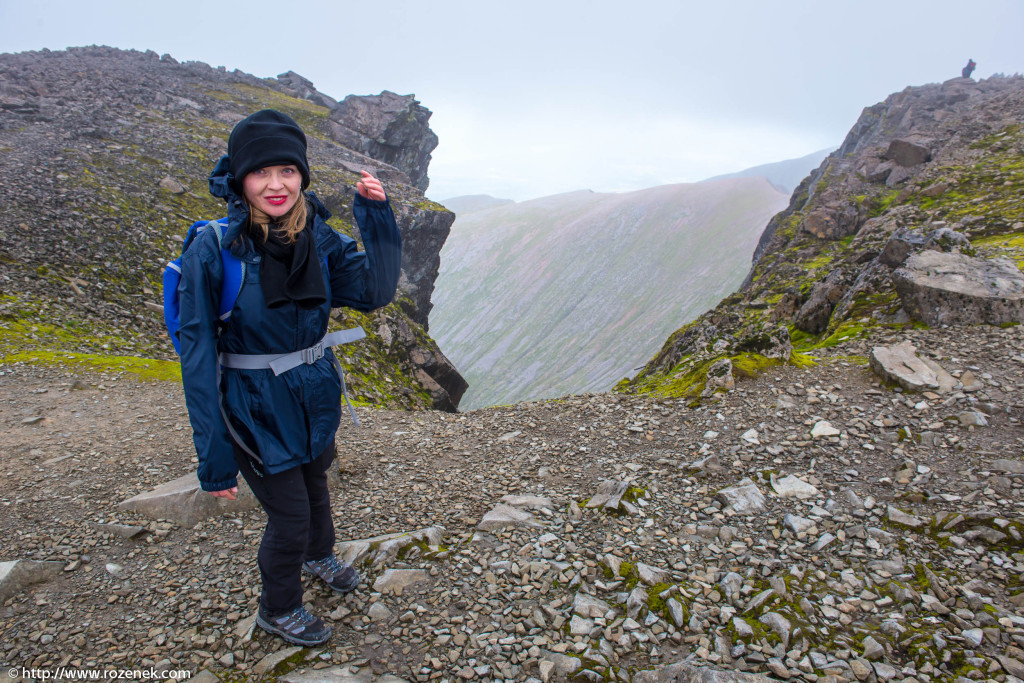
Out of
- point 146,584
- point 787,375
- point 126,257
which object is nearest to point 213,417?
point 146,584

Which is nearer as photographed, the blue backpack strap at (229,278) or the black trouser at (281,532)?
the blue backpack strap at (229,278)

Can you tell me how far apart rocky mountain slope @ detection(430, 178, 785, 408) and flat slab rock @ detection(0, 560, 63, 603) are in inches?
1522

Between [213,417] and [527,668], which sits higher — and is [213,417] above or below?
above

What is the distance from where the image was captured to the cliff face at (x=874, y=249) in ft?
28.5

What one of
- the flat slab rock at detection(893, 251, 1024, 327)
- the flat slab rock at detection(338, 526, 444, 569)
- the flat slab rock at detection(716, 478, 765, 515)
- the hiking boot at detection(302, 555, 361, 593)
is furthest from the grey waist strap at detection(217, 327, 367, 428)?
the flat slab rock at detection(893, 251, 1024, 327)

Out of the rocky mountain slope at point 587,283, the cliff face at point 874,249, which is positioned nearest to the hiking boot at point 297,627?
the cliff face at point 874,249

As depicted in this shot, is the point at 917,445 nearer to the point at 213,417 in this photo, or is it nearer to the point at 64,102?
the point at 213,417

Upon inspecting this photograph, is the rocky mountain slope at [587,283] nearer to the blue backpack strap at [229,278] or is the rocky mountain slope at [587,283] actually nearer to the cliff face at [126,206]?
the cliff face at [126,206]

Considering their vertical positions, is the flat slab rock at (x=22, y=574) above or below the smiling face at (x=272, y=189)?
below

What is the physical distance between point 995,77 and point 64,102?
2900 inches

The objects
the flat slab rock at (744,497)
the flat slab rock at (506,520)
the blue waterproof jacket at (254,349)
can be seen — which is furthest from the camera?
the flat slab rock at (506,520)

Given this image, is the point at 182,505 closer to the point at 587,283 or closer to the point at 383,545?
the point at 383,545

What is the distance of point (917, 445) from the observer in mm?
5535

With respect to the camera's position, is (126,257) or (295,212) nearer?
(295,212)
